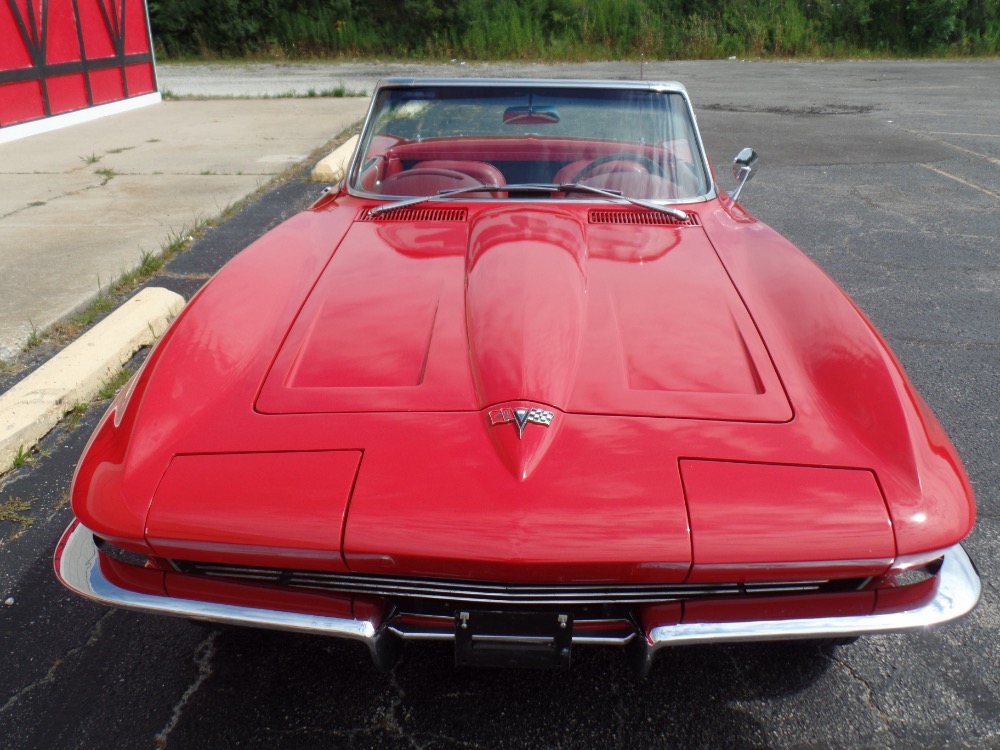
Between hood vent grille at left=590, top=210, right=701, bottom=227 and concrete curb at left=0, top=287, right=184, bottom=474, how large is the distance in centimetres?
213

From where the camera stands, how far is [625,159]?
294 centimetres

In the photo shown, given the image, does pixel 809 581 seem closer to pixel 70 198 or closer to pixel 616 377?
pixel 616 377

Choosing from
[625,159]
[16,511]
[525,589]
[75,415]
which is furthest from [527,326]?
[75,415]

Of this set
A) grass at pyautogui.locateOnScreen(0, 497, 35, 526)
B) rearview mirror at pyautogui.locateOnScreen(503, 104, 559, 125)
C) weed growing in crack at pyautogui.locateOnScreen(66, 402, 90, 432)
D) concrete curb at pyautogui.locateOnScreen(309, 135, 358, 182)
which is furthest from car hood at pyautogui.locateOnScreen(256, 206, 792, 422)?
concrete curb at pyautogui.locateOnScreen(309, 135, 358, 182)

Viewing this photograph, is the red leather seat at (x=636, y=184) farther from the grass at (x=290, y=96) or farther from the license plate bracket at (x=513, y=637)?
the grass at (x=290, y=96)

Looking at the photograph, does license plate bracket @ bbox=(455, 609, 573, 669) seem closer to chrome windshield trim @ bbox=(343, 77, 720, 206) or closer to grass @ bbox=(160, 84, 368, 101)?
chrome windshield trim @ bbox=(343, 77, 720, 206)

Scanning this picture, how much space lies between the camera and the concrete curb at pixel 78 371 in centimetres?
288

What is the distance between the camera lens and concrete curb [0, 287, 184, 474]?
2.88 meters

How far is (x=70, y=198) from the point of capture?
19.8ft

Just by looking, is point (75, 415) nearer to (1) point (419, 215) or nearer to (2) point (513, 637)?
(1) point (419, 215)

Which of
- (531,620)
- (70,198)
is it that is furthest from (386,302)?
(70,198)

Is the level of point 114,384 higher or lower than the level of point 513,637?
lower

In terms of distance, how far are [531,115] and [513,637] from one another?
218 centimetres

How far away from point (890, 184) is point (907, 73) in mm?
9856
